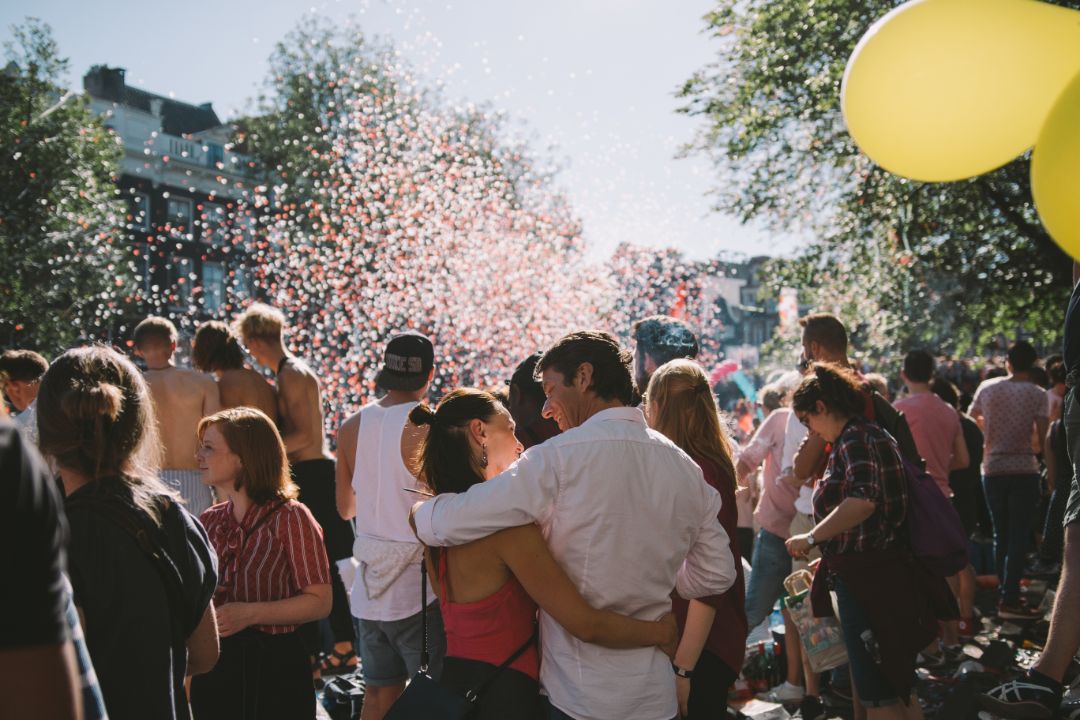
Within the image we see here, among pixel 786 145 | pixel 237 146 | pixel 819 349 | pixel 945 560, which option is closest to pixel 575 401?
pixel 945 560

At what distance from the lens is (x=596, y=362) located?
2.70 meters

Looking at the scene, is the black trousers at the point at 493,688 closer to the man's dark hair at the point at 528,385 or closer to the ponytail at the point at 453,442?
the ponytail at the point at 453,442

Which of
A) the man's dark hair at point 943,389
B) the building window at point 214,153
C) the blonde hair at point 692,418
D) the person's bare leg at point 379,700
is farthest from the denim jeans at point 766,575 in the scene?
the building window at point 214,153

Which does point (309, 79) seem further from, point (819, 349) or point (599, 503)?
point (599, 503)

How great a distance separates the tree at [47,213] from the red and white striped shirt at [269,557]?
25.0 meters

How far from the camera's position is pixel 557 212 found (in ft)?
104

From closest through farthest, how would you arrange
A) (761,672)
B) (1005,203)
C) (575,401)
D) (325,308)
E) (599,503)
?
(599,503) < (575,401) < (761,672) < (1005,203) < (325,308)

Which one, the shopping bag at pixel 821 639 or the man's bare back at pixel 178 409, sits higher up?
the man's bare back at pixel 178 409

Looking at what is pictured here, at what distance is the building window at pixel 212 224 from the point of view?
132ft

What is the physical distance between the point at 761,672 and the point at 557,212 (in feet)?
88.6

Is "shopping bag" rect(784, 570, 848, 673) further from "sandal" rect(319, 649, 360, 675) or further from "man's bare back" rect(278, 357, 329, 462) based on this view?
"sandal" rect(319, 649, 360, 675)

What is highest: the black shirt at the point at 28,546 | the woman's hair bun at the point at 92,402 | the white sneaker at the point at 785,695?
the woman's hair bun at the point at 92,402

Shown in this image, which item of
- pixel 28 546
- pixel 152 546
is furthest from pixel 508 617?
pixel 28 546

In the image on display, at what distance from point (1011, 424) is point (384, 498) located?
18.6ft
